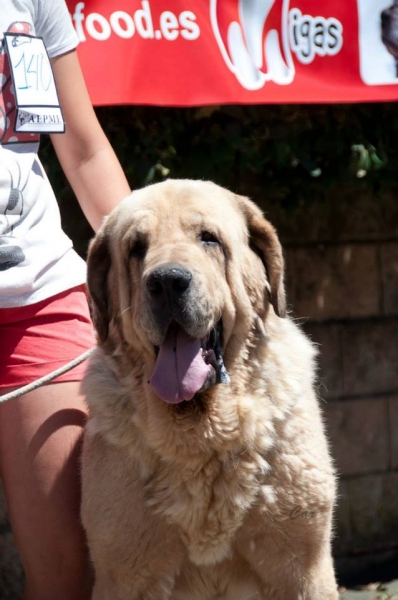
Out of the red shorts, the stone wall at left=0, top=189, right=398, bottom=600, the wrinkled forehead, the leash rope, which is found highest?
the wrinkled forehead

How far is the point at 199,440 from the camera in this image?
2.80 metres

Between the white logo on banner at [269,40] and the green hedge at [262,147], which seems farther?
the green hedge at [262,147]

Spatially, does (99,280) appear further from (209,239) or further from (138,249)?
(209,239)

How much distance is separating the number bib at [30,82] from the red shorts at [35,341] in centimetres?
54

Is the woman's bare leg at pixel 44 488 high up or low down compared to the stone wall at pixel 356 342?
up

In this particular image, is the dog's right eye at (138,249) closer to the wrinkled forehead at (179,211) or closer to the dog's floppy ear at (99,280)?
the wrinkled forehead at (179,211)

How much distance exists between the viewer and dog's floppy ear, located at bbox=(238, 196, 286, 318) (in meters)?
2.94

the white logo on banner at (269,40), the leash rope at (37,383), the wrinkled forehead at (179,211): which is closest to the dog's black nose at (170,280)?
the wrinkled forehead at (179,211)

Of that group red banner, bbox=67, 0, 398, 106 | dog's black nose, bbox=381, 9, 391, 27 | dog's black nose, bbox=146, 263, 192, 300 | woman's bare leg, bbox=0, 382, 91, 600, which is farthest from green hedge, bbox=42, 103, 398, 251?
dog's black nose, bbox=146, 263, 192, 300

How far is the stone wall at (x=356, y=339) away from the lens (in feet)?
16.6

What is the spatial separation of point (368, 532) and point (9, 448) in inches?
112

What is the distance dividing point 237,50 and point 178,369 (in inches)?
79.4

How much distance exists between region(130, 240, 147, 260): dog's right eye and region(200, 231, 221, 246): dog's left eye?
0.17m

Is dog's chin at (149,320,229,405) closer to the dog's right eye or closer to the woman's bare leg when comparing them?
the dog's right eye
